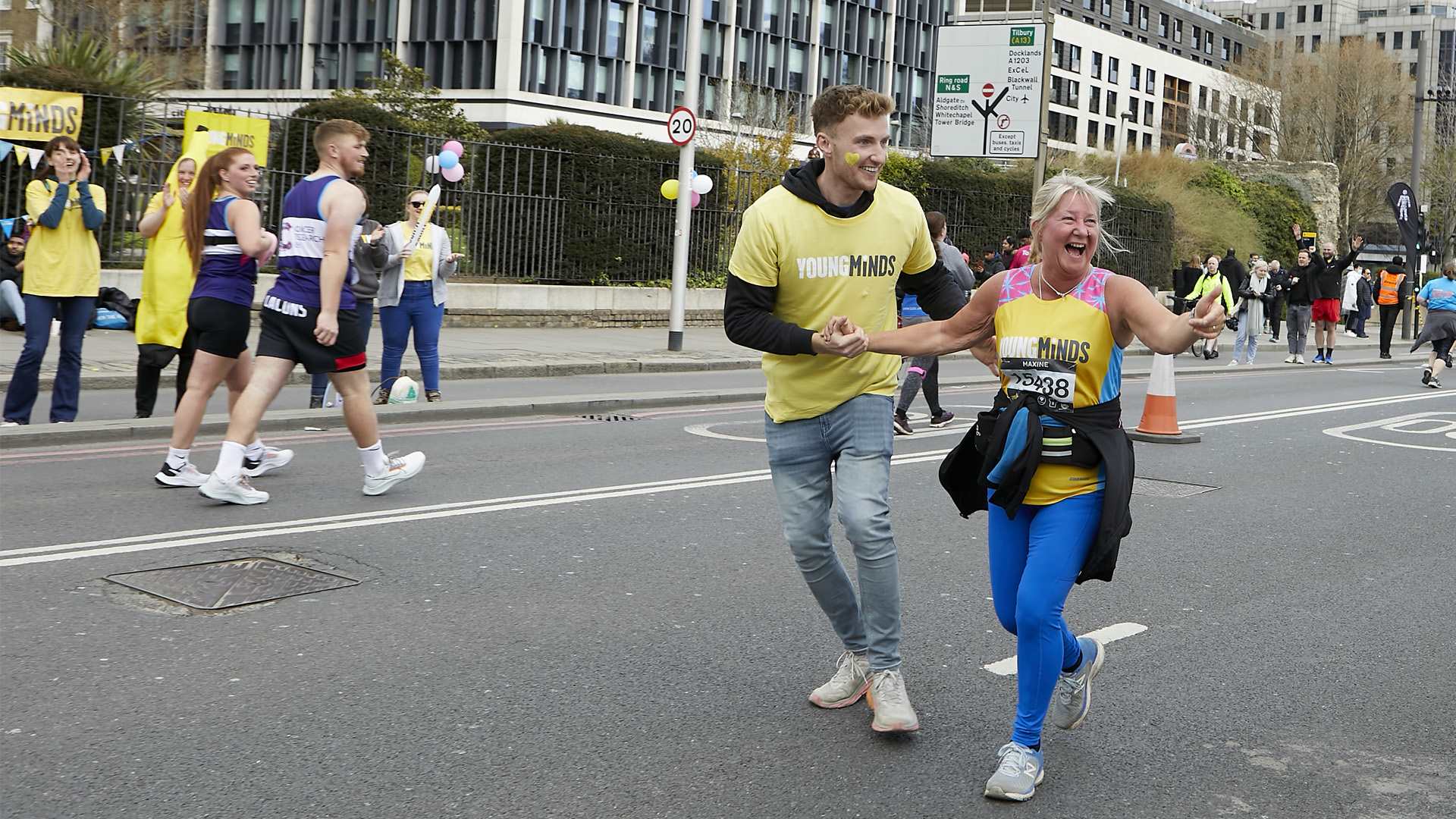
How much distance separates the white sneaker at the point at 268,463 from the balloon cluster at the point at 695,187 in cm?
1337

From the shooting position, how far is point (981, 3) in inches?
3095

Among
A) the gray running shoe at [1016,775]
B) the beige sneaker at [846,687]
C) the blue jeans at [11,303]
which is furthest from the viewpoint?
the blue jeans at [11,303]

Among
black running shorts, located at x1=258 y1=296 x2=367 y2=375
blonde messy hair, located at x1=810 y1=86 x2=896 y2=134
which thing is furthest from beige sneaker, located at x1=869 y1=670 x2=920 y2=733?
black running shorts, located at x1=258 y1=296 x2=367 y2=375

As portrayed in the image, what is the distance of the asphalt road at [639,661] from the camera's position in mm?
3908

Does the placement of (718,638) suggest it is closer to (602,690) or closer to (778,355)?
(602,690)

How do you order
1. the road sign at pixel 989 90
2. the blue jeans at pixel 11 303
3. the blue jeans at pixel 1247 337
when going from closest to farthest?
1. the blue jeans at pixel 11 303
2. the blue jeans at pixel 1247 337
3. the road sign at pixel 989 90

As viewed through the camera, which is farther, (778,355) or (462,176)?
(462,176)

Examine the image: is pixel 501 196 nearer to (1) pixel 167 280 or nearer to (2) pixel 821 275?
(1) pixel 167 280

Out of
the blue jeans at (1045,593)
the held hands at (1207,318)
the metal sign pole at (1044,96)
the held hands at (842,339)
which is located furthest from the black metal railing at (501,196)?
the held hands at (1207,318)

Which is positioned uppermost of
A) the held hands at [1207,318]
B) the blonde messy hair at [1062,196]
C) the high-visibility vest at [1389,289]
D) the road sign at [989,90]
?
the road sign at [989,90]

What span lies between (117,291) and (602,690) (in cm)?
1369

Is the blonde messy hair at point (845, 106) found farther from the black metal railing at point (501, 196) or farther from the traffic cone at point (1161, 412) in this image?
the black metal railing at point (501, 196)

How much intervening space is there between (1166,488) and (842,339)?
228 inches

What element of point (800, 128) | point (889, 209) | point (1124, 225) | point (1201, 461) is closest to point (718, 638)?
point (889, 209)
